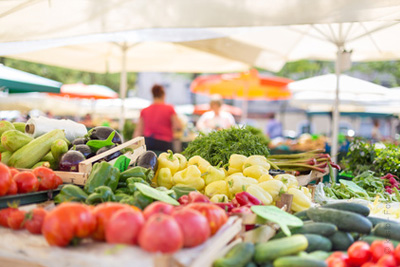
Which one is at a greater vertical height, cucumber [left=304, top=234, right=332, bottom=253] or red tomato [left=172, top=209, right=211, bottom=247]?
red tomato [left=172, top=209, right=211, bottom=247]

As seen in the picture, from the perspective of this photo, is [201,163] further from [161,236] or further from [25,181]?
[161,236]

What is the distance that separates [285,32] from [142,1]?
4.14 meters

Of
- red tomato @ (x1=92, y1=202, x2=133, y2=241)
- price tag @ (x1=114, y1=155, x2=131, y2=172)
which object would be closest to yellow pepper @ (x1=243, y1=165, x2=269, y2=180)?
price tag @ (x1=114, y1=155, x2=131, y2=172)

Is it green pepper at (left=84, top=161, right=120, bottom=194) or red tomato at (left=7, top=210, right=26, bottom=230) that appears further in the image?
green pepper at (left=84, top=161, right=120, bottom=194)

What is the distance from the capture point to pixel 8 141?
3.21 meters

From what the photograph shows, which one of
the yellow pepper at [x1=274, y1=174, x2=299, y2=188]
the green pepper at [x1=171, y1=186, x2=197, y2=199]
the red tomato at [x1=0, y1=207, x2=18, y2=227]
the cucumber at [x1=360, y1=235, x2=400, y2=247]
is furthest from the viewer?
the yellow pepper at [x1=274, y1=174, x2=299, y2=188]

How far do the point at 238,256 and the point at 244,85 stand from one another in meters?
10.3

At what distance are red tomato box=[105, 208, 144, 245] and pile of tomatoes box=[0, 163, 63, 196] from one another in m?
0.91

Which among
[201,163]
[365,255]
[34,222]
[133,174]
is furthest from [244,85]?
[34,222]

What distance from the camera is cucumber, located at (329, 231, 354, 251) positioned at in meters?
2.24

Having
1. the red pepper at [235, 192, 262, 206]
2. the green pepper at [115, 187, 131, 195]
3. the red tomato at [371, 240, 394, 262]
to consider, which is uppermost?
the green pepper at [115, 187, 131, 195]

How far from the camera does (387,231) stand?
7.55 feet

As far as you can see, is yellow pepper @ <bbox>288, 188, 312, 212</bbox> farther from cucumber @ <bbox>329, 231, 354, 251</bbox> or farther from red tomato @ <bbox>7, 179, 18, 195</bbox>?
red tomato @ <bbox>7, 179, 18, 195</bbox>

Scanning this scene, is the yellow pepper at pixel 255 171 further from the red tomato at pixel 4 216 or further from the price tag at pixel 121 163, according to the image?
the red tomato at pixel 4 216
